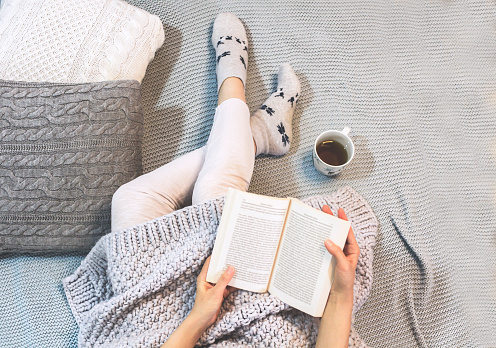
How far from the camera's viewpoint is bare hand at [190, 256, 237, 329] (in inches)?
23.4

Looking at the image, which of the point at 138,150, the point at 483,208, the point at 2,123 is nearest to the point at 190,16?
the point at 138,150

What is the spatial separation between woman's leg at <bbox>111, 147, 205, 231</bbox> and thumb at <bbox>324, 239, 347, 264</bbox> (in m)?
0.36

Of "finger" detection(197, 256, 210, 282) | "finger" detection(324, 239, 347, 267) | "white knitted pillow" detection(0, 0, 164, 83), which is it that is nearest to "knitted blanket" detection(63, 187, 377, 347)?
"finger" detection(197, 256, 210, 282)

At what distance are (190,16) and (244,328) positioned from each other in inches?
32.5

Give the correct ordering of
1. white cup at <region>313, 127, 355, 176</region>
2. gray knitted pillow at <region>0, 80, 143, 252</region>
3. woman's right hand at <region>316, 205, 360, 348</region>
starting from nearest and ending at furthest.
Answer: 1. woman's right hand at <region>316, 205, 360, 348</region>
2. gray knitted pillow at <region>0, 80, 143, 252</region>
3. white cup at <region>313, 127, 355, 176</region>

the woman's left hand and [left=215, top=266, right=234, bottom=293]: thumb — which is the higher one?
[left=215, top=266, right=234, bottom=293]: thumb

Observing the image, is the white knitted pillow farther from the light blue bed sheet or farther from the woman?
the light blue bed sheet

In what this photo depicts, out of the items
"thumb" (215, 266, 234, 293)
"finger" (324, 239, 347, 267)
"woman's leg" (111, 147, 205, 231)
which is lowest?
"thumb" (215, 266, 234, 293)

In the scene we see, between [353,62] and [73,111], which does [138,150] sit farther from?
[353,62]

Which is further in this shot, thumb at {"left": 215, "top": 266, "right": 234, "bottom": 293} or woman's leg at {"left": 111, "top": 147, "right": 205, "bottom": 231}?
woman's leg at {"left": 111, "top": 147, "right": 205, "bottom": 231}

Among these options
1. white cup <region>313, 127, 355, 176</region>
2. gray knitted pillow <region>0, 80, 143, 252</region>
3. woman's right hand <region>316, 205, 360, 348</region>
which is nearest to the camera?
woman's right hand <region>316, 205, 360, 348</region>

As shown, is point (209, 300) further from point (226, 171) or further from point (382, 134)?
point (382, 134)

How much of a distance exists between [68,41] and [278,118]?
0.52m

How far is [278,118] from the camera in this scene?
0.87m
